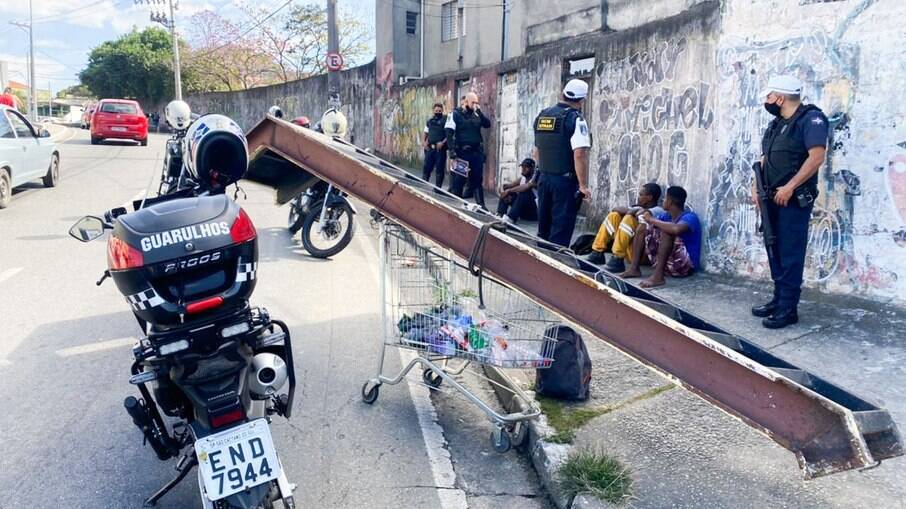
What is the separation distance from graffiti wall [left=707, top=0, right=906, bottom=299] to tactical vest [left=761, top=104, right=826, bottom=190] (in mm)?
584

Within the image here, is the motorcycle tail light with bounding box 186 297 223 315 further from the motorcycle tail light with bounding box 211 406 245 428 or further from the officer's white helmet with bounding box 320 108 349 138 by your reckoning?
the officer's white helmet with bounding box 320 108 349 138

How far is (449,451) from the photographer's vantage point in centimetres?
370

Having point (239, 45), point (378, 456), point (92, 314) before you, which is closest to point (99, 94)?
point (239, 45)

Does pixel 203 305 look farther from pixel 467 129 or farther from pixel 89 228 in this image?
pixel 467 129

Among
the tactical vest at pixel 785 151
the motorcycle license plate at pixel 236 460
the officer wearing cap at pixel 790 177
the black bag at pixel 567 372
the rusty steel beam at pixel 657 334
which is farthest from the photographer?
the tactical vest at pixel 785 151

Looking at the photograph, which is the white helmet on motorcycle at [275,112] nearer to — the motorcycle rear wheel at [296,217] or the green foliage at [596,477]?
the green foliage at [596,477]

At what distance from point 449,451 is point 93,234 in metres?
2.17

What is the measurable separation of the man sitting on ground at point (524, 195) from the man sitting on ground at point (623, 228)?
7.16ft

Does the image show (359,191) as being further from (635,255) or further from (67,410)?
(635,255)

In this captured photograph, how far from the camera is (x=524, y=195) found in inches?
382

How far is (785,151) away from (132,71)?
52.3 m

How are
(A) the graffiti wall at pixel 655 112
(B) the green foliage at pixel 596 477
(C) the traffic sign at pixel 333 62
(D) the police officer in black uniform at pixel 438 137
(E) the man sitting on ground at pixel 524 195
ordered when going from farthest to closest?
(C) the traffic sign at pixel 333 62
(D) the police officer in black uniform at pixel 438 137
(E) the man sitting on ground at pixel 524 195
(A) the graffiti wall at pixel 655 112
(B) the green foliage at pixel 596 477

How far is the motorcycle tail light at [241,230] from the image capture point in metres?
2.80

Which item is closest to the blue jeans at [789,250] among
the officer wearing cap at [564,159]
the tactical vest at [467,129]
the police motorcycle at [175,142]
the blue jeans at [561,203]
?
the officer wearing cap at [564,159]
